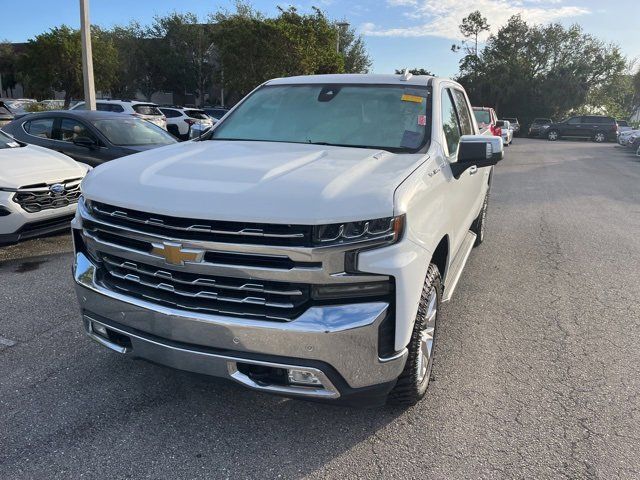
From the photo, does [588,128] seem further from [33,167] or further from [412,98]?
[33,167]

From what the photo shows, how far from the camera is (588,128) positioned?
125 feet

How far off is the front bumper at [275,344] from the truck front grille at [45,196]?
361 cm

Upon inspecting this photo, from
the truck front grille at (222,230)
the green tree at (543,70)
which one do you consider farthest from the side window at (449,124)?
the green tree at (543,70)

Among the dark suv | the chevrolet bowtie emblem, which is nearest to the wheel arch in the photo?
the chevrolet bowtie emblem

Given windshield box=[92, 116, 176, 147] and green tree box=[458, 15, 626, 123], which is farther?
green tree box=[458, 15, 626, 123]

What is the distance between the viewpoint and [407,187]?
2.51 meters

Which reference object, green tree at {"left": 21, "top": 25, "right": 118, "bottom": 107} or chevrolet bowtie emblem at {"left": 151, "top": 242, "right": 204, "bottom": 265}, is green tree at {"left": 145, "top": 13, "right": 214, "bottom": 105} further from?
chevrolet bowtie emblem at {"left": 151, "top": 242, "right": 204, "bottom": 265}

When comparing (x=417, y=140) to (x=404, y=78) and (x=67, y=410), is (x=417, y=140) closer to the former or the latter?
(x=404, y=78)

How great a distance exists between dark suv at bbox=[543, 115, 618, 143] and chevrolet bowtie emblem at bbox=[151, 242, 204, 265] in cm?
4164

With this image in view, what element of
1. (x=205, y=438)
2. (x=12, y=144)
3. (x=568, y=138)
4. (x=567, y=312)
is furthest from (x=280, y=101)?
(x=568, y=138)

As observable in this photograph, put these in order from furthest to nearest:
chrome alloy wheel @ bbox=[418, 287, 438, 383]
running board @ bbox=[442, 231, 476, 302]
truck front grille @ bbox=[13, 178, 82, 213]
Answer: truck front grille @ bbox=[13, 178, 82, 213] → running board @ bbox=[442, 231, 476, 302] → chrome alloy wheel @ bbox=[418, 287, 438, 383]

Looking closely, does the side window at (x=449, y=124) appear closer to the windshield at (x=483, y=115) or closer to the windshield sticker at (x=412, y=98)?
the windshield sticker at (x=412, y=98)

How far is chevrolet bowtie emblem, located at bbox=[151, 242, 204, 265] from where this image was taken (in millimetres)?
2383

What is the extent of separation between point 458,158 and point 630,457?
6.40 feet
